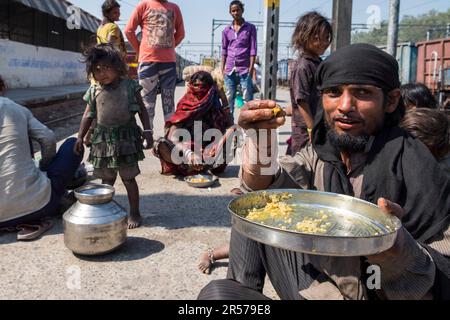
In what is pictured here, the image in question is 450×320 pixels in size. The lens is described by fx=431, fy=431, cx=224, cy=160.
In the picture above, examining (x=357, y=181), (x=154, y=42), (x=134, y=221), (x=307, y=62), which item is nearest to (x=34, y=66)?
(x=154, y=42)

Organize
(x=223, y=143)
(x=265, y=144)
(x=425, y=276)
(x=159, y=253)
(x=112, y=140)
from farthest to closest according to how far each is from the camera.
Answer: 1. (x=223, y=143)
2. (x=112, y=140)
3. (x=159, y=253)
4. (x=265, y=144)
5. (x=425, y=276)

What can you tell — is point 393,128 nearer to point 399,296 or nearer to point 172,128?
point 399,296

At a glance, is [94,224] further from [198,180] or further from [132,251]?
[198,180]

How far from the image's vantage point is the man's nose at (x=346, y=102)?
5.59 ft

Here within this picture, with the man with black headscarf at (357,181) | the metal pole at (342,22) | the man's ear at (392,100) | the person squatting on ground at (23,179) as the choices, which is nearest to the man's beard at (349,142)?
the man with black headscarf at (357,181)

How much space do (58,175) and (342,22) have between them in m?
3.13

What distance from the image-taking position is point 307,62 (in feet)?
11.8

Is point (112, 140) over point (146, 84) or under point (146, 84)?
under

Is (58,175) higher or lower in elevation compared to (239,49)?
lower

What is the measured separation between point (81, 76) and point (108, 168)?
68.3ft

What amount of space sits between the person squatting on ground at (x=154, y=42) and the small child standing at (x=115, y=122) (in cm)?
183

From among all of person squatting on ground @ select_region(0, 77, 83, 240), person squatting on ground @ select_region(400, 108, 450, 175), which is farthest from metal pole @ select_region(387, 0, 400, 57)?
person squatting on ground @ select_region(0, 77, 83, 240)

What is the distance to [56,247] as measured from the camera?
314 centimetres

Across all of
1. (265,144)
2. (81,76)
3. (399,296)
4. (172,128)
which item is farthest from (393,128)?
(81,76)
